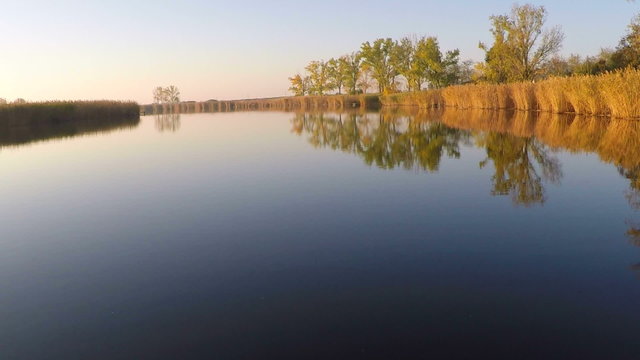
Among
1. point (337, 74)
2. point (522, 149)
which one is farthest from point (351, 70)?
point (522, 149)

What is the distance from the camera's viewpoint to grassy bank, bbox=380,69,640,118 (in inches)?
821

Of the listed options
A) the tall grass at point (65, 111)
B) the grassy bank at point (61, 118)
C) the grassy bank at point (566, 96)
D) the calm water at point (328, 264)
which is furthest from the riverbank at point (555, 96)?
the tall grass at point (65, 111)

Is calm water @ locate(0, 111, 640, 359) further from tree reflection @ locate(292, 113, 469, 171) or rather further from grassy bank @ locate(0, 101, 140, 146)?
grassy bank @ locate(0, 101, 140, 146)

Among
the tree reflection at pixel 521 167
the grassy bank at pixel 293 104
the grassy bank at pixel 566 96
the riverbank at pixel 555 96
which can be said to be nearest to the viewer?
the tree reflection at pixel 521 167

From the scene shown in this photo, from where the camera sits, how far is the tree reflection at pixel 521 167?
8891mm

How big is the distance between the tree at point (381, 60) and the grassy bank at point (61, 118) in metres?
41.4

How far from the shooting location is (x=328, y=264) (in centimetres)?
547

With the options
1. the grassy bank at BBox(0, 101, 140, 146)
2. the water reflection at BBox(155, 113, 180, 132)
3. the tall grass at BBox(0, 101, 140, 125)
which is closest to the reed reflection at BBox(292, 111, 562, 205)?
the water reflection at BBox(155, 113, 180, 132)

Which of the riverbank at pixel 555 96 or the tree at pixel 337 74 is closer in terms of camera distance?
the riverbank at pixel 555 96

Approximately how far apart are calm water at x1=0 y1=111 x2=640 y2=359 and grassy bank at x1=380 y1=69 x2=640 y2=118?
455 inches

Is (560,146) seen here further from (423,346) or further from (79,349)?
(79,349)

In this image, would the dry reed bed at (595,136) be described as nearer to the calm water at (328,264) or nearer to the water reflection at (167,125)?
the calm water at (328,264)

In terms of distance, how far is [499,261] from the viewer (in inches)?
213

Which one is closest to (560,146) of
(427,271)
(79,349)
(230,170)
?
(230,170)
